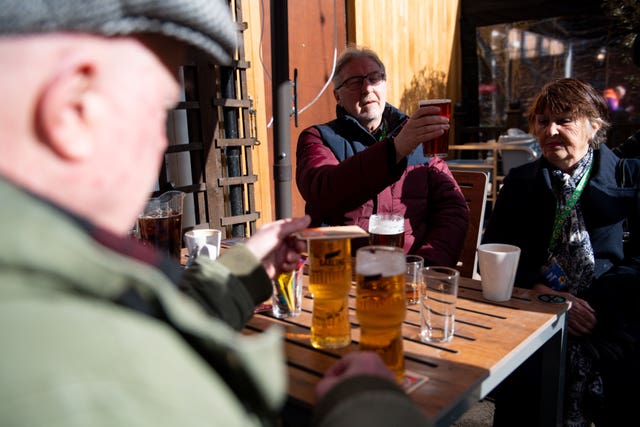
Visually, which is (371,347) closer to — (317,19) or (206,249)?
(206,249)

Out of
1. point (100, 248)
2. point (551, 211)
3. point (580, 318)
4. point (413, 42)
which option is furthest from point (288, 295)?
point (413, 42)

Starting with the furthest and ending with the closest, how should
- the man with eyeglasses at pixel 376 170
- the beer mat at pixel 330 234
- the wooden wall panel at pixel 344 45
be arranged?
the wooden wall panel at pixel 344 45 < the man with eyeglasses at pixel 376 170 < the beer mat at pixel 330 234

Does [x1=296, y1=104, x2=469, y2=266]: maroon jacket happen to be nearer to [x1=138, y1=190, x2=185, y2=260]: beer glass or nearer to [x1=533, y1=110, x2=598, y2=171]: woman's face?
[x1=533, y1=110, x2=598, y2=171]: woman's face

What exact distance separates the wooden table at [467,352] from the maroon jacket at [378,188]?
21.6 inches

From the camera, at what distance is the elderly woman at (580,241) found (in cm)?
187

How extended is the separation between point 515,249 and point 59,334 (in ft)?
4.54

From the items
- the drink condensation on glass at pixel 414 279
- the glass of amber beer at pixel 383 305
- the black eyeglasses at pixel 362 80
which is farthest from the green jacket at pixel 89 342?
the black eyeglasses at pixel 362 80

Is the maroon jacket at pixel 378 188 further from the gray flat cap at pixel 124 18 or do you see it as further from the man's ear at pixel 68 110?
the man's ear at pixel 68 110

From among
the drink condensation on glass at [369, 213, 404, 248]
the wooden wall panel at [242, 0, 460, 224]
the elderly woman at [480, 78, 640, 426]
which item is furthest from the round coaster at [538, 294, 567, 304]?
the wooden wall panel at [242, 0, 460, 224]

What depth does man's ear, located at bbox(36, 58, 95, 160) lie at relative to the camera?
0.51 meters

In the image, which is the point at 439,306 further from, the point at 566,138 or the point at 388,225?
the point at 566,138

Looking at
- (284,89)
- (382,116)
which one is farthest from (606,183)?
(284,89)

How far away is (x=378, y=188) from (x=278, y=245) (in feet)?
2.87

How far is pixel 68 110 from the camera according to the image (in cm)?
52
